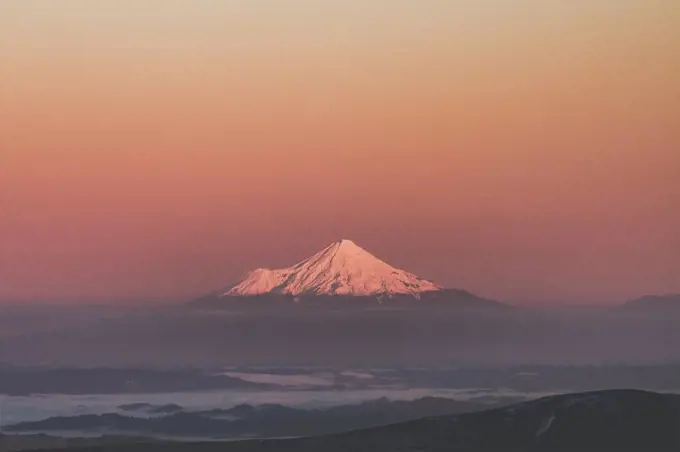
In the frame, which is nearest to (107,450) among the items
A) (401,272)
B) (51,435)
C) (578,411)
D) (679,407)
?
(51,435)

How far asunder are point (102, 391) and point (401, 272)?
23.8 ft

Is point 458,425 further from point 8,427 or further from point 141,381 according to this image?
point 8,427

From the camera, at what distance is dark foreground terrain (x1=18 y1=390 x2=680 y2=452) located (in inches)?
Answer: 962

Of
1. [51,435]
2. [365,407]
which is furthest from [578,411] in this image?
[51,435]

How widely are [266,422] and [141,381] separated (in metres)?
2.96

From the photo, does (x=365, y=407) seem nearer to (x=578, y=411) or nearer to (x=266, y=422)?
(x=266, y=422)

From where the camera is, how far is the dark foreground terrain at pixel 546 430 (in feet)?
80.2

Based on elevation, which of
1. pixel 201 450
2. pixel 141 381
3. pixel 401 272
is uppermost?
pixel 401 272

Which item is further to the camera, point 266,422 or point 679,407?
point 679,407

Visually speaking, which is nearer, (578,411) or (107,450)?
(107,450)

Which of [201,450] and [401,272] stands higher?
[401,272]

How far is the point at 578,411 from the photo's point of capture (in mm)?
25344

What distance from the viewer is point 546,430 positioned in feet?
83.2

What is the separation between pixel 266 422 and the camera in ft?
75.7
